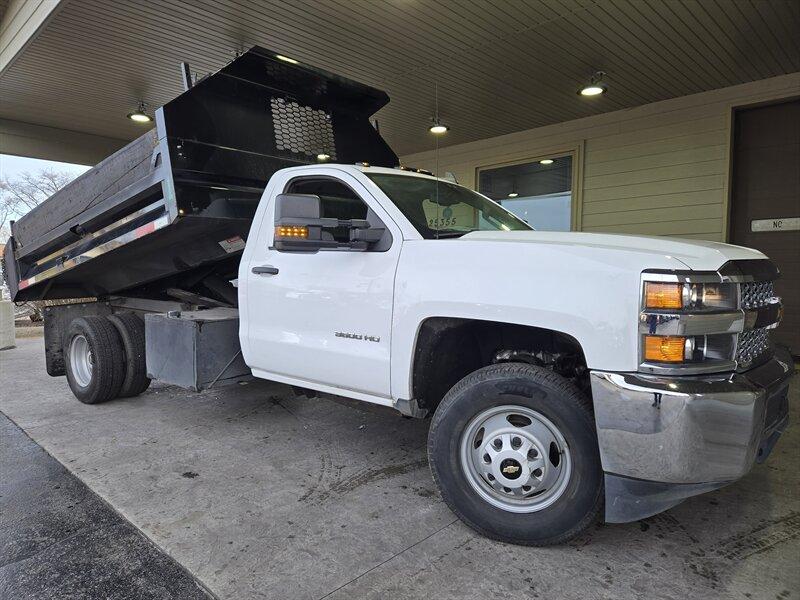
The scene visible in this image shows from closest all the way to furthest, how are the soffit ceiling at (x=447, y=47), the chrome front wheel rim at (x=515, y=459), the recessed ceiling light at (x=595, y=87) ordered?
the chrome front wheel rim at (x=515, y=459) < the soffit ceiling at (x=447, y=47) < the recessed ceiling light at (x=595, y=87)

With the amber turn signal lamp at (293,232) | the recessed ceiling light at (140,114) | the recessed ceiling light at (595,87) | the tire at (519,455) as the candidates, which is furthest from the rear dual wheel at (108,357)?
the recessed ceiling light at (595,87)

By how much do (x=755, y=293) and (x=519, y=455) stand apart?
1428 millimetres

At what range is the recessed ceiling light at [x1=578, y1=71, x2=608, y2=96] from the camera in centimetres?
668

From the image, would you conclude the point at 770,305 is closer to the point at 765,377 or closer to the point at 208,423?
the point at 765,377

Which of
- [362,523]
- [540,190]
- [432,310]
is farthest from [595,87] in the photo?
[362,523]

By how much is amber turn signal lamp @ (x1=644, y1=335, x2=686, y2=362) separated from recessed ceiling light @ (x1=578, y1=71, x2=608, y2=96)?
5.56 m

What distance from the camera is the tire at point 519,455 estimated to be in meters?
2.45

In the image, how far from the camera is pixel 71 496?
323 centimetres

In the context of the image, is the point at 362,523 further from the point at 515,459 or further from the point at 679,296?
the point at 679,296

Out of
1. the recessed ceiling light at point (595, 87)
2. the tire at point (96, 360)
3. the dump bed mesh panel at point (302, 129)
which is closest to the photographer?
the dump bed mesh panel at point (302, 129)

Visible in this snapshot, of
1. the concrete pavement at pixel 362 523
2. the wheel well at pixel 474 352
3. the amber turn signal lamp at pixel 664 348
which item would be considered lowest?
the concrete pavement at pixel 362 523

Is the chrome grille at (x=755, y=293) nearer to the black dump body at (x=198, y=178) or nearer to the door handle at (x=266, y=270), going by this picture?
the door handle at (x=266, y=270)

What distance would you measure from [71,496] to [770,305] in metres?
4.26

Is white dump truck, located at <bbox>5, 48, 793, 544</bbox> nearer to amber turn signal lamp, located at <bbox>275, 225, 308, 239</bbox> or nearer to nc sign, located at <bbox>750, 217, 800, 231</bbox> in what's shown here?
amber turn signal lamp, located at <bbox>275, 225, 308, 239</bbox>
